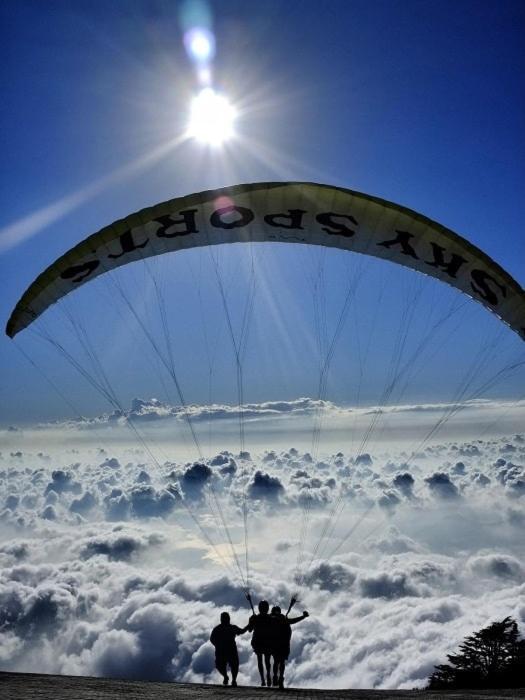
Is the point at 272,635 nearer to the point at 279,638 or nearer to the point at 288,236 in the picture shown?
the point at 279,638

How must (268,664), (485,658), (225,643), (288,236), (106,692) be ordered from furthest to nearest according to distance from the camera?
(485,658), (288,236), (268,664), (225,643), (106,692)

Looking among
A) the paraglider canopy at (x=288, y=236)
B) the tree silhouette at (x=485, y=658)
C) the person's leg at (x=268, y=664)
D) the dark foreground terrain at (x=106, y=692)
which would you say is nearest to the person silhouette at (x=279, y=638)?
the person's leg at (x=268, y=664)

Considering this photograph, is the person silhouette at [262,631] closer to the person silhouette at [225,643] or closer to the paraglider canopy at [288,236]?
the person silhouette at [225,643]

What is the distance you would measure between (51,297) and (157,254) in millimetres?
3512

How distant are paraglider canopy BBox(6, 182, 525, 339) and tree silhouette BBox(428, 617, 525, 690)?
38.6 meters

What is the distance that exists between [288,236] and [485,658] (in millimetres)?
43934

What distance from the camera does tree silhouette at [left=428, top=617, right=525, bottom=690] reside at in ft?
129

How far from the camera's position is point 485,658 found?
135ft

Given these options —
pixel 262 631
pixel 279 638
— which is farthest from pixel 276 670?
pixel 262 631

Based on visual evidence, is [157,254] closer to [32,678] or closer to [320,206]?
[320,206]

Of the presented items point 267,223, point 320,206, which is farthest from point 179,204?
point 320,206

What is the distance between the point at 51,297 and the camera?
1472 cm

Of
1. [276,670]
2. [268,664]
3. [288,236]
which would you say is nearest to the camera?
[276,670]

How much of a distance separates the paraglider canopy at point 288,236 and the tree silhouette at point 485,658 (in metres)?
38.6
